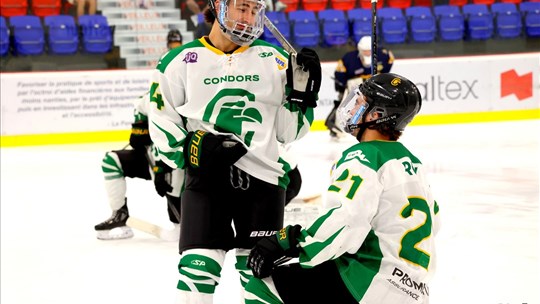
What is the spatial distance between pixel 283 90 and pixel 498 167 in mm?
4744

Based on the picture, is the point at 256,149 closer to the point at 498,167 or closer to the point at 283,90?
the point at 283,90

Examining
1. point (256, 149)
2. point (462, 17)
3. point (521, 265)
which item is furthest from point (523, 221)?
point (462, 17)

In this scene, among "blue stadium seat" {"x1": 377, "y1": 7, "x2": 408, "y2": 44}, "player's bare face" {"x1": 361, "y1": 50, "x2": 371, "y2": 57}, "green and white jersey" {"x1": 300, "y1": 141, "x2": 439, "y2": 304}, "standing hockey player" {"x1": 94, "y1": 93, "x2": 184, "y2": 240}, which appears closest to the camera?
"green and white jersey" {"x1": 300, "y1": 141, "x2": 439, "y2": 304}

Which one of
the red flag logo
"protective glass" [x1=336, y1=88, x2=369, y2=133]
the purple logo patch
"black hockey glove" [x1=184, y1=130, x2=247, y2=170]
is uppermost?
the purple logo patch

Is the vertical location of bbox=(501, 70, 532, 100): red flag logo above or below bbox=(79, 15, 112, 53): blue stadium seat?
below

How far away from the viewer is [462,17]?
39.2 feet

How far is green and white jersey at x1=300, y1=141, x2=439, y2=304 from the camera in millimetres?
1990

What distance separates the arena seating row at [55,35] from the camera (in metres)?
9.98

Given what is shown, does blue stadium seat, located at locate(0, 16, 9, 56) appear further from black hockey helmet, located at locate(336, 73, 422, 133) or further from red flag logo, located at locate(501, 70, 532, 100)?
black hockey helmet, located at locate(336, 73, 422, 133)

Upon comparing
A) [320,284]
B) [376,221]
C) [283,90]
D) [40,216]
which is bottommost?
[40,216]

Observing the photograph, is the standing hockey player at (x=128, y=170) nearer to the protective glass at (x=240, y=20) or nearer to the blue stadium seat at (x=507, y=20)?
the protective glass at (x=240, y=20)

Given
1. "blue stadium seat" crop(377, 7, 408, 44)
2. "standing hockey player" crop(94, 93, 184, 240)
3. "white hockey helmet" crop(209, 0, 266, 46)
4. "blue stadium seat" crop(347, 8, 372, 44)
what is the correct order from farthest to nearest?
"blue stadium seat" crop(377, 7, 408, 44) → "blue stadium seat" crop(347, 8, 372, 44) → "standing hockey player" crop(94, 93, 184, 240) → "white hockey helmet" crop(209, 0, 266, 46)

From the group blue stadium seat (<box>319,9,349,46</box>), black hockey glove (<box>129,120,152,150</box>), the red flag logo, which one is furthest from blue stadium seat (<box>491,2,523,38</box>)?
black hockey glove (<box>129,120,152,150</box>)

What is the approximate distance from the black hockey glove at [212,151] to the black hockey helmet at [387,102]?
521 millimetres
